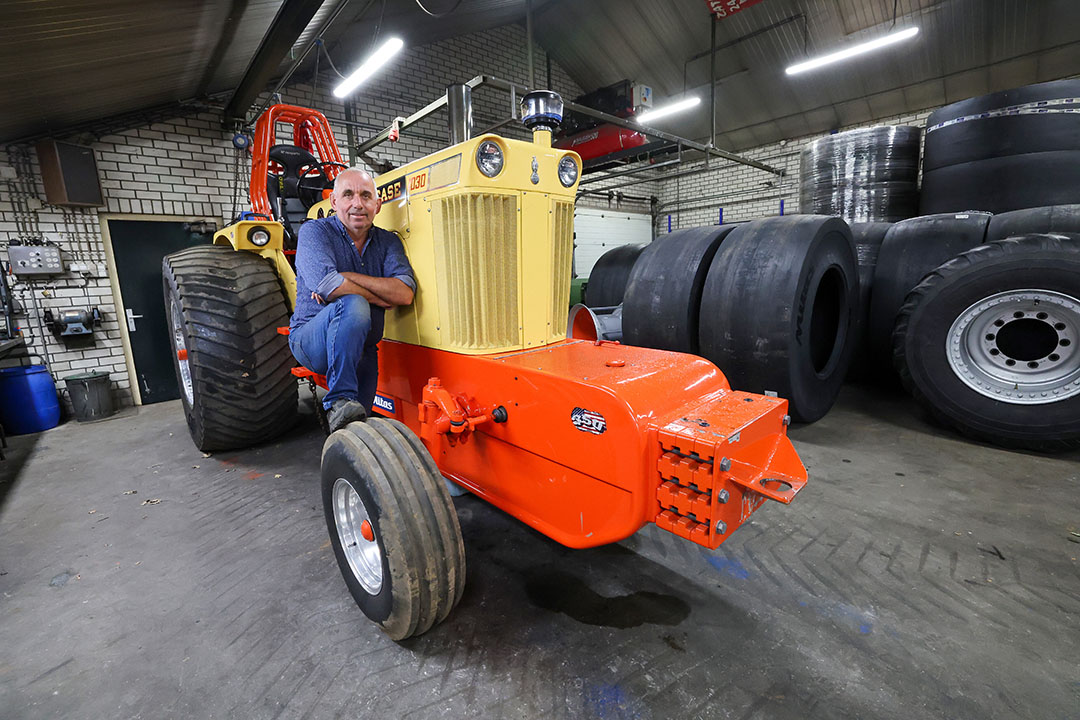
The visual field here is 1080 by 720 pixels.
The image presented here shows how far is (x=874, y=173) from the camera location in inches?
236

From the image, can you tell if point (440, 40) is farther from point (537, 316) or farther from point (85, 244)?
point (537, 316)

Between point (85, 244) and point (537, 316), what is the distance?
586cm

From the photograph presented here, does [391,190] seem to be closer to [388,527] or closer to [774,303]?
[388,527]

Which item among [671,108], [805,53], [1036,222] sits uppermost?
[805,53]

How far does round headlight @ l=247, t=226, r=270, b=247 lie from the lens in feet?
11.3

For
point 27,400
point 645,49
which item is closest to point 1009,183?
point 645,49

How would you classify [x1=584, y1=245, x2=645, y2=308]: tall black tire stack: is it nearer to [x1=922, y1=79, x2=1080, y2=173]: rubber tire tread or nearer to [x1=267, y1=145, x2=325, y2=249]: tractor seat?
[x1=922, y1=79, x2=1080, y2=173]: rubber tire tread

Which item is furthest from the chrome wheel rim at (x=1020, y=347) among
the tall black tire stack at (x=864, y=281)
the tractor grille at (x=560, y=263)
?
the tractor grille at (x=560, y=263)

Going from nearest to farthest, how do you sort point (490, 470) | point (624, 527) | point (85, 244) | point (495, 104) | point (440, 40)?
point (624, 527) < point (490, 470) < point (85, 244) < point (440, 40) < point (495, 104)

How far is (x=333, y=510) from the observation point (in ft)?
6.08

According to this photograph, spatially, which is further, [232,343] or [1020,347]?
[1020,347]

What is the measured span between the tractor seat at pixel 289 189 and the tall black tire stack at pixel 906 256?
5.07 meters

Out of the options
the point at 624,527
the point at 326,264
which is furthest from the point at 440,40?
the point at 624,527

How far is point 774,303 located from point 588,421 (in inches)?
93.2
